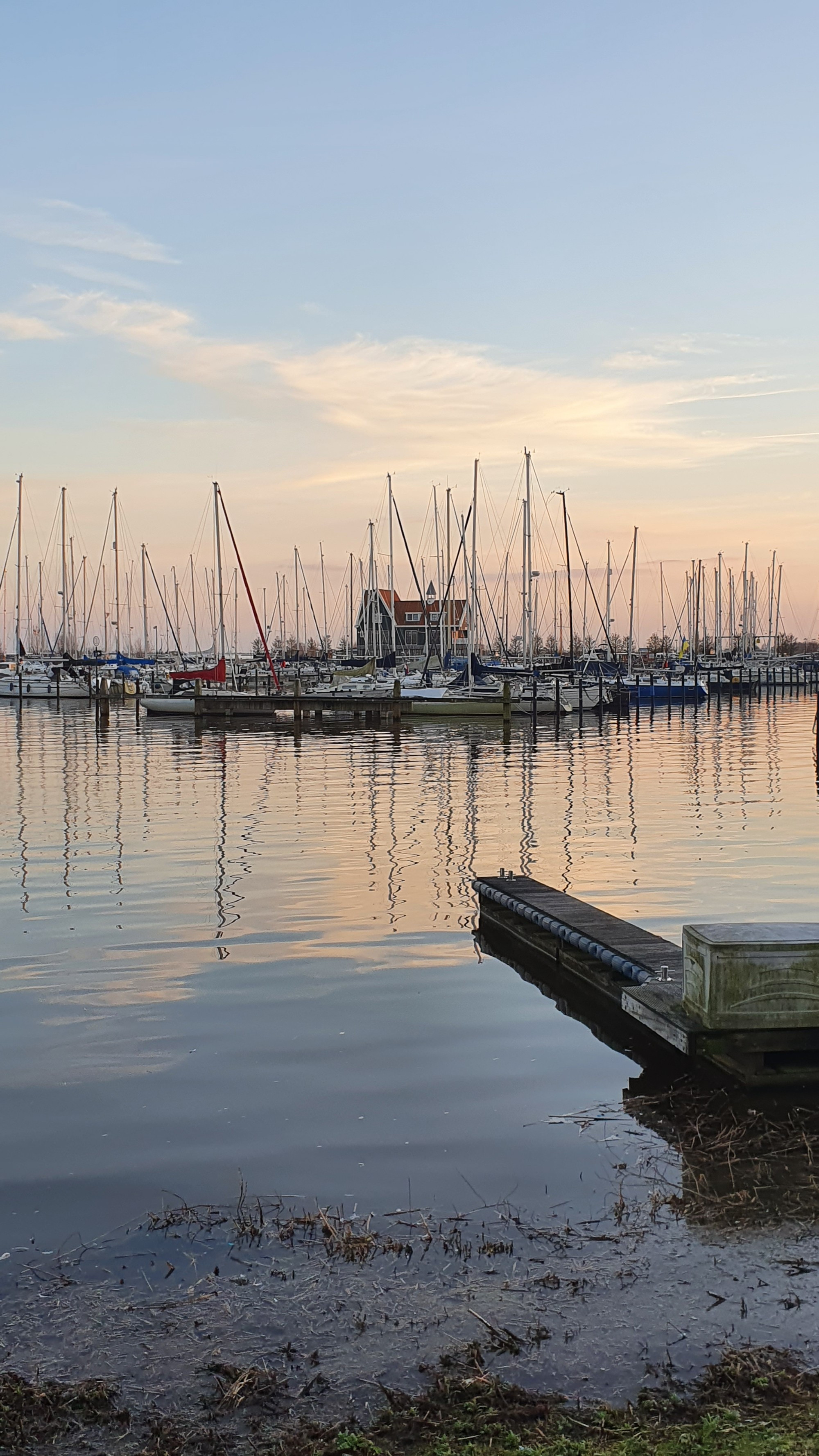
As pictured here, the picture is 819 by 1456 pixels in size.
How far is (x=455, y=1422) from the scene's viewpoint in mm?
5336

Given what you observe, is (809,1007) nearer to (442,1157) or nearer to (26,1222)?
(442,1157)

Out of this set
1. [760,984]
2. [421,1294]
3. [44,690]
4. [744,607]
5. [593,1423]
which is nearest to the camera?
[593,1423]

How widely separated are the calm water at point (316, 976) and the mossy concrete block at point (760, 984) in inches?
47.8

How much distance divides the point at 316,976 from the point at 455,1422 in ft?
28.0

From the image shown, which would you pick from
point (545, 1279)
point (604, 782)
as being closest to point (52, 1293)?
point (545, 1279)

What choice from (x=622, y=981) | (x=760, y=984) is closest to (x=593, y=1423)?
(x=760, y=984)

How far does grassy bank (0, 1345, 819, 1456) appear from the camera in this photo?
5109 mm

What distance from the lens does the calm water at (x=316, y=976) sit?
27.9 ft

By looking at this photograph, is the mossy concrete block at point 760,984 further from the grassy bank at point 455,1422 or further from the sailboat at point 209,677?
the sailboat at point 209,677

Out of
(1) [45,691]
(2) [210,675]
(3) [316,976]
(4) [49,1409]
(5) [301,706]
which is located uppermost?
(2) [210,675]

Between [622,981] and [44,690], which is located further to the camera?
[44,690]

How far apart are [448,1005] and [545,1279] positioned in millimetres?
5979

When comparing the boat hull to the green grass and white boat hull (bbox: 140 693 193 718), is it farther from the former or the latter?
the green grass

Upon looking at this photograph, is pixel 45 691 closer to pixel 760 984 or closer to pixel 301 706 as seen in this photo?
pixel 301 706
